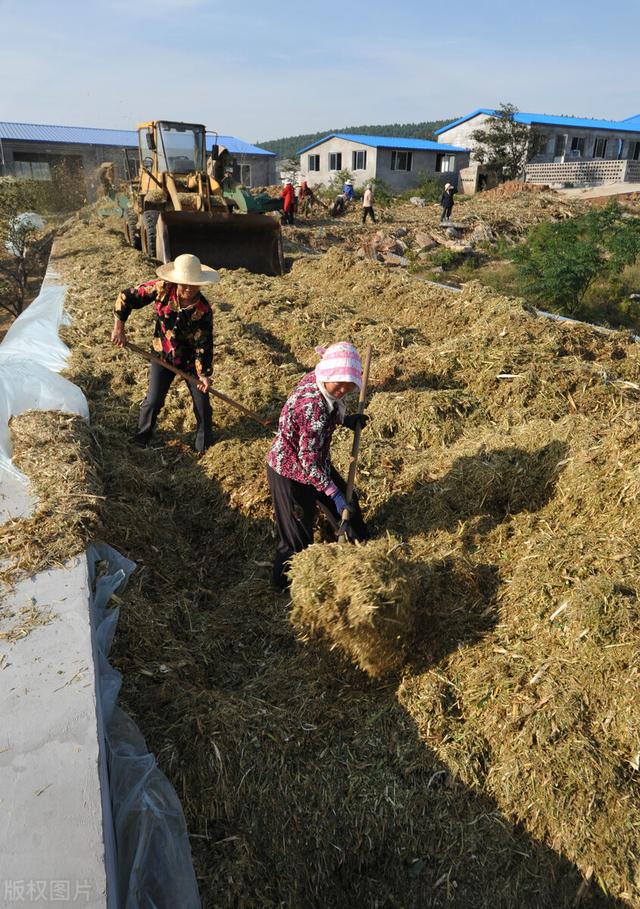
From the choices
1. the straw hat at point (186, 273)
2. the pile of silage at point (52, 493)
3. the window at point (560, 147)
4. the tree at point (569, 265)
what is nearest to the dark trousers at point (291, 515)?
the pile of silage at point (52, 493)

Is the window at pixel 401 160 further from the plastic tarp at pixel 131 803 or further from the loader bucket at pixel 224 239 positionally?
the plastic tarp at pixel 131 803

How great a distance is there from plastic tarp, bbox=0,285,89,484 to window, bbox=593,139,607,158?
1550 inches

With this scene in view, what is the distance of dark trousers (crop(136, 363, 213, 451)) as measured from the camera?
17.4 feet

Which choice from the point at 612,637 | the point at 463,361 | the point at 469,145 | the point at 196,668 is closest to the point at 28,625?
the point at 196,668

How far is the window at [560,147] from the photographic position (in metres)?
35.9

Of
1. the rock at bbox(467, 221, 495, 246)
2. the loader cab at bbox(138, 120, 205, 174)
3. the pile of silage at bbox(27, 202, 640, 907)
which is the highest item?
the loader cab at bbox(138, 120, 205, 174)

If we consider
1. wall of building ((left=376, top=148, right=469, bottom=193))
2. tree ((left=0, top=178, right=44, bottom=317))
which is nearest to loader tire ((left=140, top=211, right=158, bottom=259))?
tree ((left=0, top=178, right=44, bottom=317))

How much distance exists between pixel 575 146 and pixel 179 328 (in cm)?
3945

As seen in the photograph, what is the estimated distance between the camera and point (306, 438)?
11.9ft

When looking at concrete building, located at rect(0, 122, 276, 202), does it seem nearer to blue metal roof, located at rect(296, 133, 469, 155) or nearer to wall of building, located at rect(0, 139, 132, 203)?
wall of building, located at rect(0, 139, 132, 203)

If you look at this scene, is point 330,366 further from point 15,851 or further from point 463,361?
point 463,361

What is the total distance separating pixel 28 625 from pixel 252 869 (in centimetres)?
143

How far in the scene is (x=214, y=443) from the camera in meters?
5.49

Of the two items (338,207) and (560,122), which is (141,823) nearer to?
(338,207)
